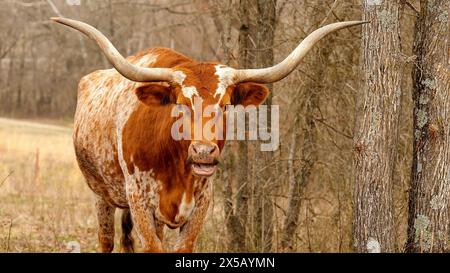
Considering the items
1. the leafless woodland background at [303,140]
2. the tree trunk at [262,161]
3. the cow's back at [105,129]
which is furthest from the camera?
the tree trunk at [262,161]

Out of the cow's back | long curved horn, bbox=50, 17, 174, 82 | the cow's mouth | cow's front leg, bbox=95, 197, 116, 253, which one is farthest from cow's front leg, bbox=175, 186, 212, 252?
cow's front leg, bbox=95, 197, 116, 253

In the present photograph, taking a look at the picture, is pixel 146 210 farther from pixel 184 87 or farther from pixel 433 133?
pixel 433 133

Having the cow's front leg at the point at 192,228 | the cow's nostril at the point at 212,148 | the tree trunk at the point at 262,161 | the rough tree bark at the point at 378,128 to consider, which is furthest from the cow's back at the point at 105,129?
the rough tree bark at the point at 378,128

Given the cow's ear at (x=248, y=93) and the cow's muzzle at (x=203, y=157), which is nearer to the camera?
the cow's muzzle at (x=203, y=157)

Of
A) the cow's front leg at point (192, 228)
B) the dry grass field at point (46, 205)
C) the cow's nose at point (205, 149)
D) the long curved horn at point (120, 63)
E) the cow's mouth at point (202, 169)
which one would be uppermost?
the long curved horn at point (120, 63)

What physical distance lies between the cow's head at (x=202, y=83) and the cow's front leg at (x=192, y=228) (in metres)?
0.80

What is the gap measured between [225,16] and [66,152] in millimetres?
15408

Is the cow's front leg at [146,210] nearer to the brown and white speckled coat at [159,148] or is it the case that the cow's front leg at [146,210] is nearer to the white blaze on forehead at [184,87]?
the brown and white speckled coat at [159,148]

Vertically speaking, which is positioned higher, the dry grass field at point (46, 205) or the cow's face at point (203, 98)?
the cow's face at point (203, 98)

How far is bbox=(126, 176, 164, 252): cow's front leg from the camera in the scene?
6.87 meters

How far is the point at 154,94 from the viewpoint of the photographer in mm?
6578

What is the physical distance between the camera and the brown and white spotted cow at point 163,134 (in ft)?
20.7

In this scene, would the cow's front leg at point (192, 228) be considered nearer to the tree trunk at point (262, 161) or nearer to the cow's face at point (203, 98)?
the cow's face at point (203, 98)

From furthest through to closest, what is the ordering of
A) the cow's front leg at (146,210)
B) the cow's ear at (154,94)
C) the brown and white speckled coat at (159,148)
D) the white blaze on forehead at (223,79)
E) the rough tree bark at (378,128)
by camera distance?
the cow's front leg at (146,210), the cow's ear at (154,94), the brown and white speckled coat at (159,148), the white blaze on forehead at (223,79), the rough tree bark at (378,128)
